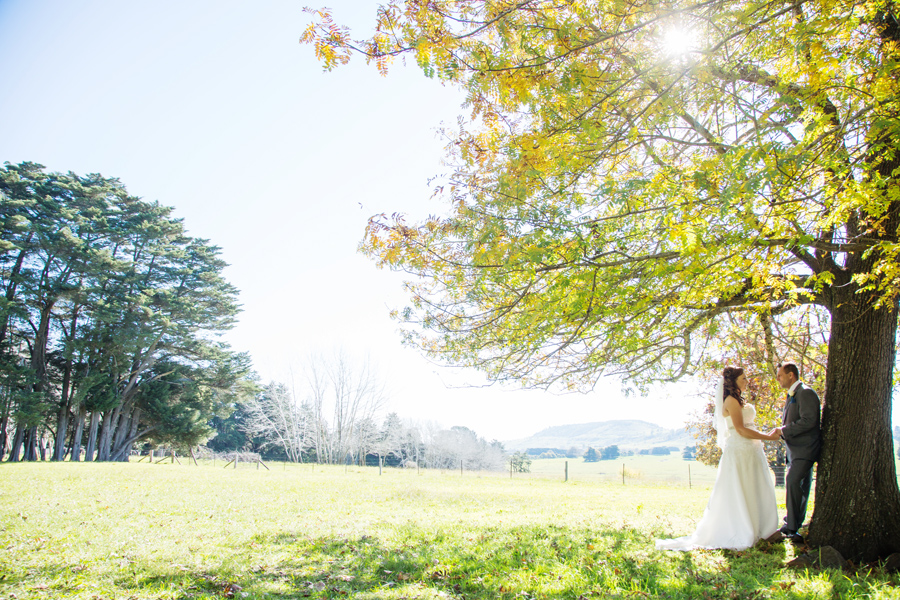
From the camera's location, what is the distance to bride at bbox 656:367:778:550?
16.2ft

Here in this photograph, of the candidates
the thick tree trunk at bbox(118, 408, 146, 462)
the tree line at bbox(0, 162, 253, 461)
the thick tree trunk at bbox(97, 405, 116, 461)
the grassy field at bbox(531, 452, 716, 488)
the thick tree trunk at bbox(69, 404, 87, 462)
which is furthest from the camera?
the thick tree trunk at bbox(118, 408, 146, 462)

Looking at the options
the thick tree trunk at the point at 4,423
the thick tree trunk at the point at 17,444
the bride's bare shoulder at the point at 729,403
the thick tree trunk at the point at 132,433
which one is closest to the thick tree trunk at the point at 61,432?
the thick tree trunk at the point at 17,444

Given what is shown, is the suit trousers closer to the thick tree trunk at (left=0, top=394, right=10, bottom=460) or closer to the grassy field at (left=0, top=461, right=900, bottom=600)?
the grassy field at (left=0, top=461, right=900, bottom=600)

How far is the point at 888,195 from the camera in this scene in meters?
3.86

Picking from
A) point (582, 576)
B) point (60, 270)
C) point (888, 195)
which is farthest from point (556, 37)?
point (60, 270)

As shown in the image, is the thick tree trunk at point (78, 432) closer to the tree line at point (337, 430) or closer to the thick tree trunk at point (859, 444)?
the tree line at point (337, 430)

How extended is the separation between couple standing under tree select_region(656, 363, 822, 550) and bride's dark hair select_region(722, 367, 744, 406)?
2cm

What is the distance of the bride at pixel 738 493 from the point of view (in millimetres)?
4945

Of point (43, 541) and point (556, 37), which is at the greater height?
point (556, 37)

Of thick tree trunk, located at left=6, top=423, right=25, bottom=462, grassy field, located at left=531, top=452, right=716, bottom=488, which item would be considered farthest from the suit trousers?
thick tree trunk, located at left=6, top=423, right=25, bottom=462

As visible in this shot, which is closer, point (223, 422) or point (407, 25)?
point (407, 25)

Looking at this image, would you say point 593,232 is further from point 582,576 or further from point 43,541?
point 43,541

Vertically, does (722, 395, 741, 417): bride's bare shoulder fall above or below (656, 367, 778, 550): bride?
above

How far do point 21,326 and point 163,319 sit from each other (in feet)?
25.2
